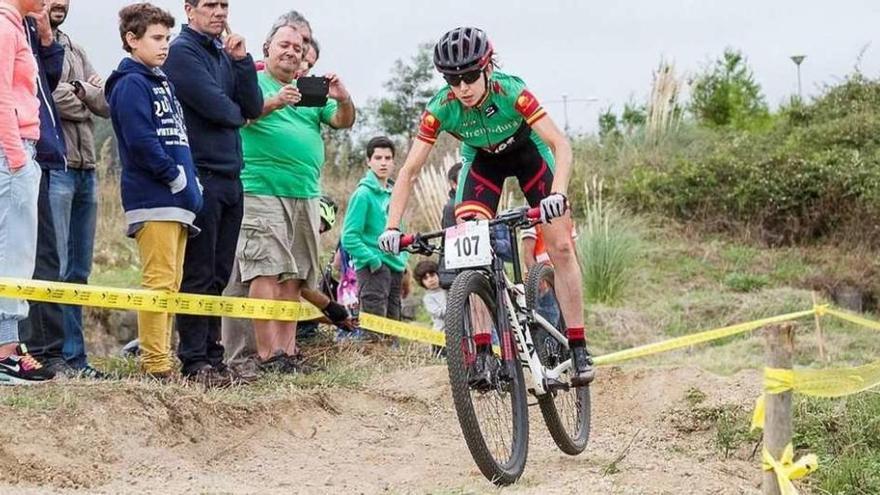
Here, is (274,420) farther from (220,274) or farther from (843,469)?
(843,469)

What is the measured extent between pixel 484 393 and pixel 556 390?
777 mm

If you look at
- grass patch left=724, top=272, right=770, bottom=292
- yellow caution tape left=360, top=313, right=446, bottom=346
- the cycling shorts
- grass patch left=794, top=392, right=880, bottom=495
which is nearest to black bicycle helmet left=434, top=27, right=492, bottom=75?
the cycling shorts

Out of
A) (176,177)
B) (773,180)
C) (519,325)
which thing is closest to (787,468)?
(519,325)

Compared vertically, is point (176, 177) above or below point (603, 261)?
above

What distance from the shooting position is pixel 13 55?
605cm

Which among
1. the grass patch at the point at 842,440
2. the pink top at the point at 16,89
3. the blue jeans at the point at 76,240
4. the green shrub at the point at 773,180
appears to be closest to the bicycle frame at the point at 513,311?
the grass patch at the point at 842,440

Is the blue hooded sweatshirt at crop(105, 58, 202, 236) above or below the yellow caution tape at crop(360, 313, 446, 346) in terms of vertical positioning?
above

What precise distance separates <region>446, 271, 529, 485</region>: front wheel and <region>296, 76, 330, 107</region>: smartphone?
2542 mm

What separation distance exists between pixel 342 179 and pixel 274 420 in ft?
41.4

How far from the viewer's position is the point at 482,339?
546cm

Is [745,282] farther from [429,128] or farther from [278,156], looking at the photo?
[429,128]

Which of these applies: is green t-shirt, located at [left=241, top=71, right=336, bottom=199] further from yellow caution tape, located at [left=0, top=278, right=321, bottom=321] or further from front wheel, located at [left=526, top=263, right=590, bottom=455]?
front wheel, located at [left=526, top=263, right=590, bottom=455]

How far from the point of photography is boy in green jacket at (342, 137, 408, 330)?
9.27 metres

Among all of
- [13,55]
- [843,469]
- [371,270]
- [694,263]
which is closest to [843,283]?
[694,263]
